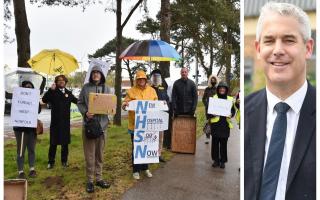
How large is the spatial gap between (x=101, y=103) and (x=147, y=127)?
99 cm

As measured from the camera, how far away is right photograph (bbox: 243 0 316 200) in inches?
84.7

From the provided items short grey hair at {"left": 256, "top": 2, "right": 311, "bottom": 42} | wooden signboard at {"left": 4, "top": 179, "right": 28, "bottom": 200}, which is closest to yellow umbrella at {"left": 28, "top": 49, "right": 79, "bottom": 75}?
wooden signboard at {"left": 4, "top": 179, "right": 28, "bottom": 200}

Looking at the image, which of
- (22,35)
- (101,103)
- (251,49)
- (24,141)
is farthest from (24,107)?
(251,49)

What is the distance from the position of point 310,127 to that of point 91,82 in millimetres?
3573

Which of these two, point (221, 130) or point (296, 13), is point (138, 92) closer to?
point (221, 130)

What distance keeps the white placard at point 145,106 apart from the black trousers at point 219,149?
52.0 inches

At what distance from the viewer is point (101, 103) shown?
16.9 feet

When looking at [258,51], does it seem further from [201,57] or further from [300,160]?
[201,57]

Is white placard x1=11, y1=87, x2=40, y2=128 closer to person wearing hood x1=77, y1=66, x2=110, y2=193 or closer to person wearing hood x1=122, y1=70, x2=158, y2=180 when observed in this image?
person wearing hood x1=77, y1=66, x2=110, y2=193

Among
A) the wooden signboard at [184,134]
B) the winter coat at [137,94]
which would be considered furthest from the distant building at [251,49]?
the wooden signboard at [184,134]

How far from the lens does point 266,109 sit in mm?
2314

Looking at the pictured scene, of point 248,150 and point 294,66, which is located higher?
point 294,66

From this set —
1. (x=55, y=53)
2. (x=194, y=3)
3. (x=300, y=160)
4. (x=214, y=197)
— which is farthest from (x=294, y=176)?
(x=194, y=3)

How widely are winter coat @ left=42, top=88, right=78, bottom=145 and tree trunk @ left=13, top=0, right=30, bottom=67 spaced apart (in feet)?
8.28
